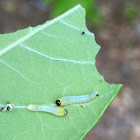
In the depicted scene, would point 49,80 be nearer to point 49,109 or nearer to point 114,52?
point 49,109

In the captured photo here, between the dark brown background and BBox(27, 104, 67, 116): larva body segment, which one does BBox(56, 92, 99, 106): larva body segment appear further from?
the dark brown background

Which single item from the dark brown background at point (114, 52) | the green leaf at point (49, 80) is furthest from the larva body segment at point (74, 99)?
the dark brown background at point (114, 52)

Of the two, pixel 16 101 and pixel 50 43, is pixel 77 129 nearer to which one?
pixel 16 101

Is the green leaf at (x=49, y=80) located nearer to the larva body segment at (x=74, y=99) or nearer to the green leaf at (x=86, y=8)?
the larva body segment at (x=74, y=99)

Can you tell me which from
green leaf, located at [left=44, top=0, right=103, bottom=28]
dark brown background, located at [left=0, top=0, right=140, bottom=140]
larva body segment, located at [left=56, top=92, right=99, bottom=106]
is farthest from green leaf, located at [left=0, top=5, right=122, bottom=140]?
dark brown background, located at [left=0, top=0, right=140, bottom=140]

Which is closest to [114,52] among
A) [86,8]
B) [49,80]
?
[86,8]

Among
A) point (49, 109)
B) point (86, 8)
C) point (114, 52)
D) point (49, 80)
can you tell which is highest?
point (49, 80)
